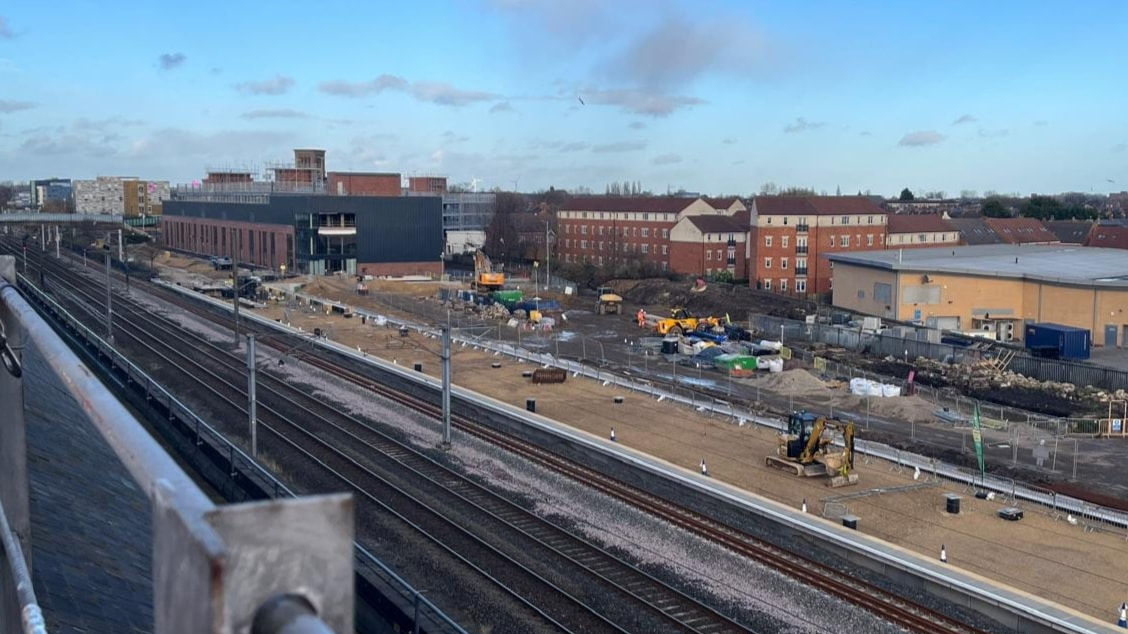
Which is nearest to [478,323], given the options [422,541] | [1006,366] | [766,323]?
[766,323]

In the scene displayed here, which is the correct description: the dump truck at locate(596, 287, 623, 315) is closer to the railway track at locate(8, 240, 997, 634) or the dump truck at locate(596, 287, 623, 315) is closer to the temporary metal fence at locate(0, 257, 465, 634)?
the railway track at locate(8, 240, 997, 634)

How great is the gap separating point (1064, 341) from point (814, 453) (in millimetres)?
20553

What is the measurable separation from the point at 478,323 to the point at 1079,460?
95.0 feet

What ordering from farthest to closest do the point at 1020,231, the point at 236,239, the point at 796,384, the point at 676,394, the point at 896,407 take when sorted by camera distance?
the point at 1020,231 → the point at 236,239 → the point at 796,384 → the point at 676,394 → the point at 896,407

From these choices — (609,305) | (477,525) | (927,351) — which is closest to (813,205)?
(609,305)

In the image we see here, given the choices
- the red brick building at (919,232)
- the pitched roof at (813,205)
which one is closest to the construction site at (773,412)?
the pitched roof at (813,205)

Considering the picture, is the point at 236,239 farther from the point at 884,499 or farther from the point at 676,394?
the point at 884,499

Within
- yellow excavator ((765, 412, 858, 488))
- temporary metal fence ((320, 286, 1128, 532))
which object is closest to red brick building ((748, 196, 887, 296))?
temporary metal fence ((320, 286, 1128, 532))

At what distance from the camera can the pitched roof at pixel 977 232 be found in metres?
73.6

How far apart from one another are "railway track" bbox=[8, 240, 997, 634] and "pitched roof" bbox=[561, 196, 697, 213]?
49.0m

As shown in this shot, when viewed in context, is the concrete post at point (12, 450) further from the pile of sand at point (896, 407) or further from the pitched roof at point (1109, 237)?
the pitched roof at point (1109, 237)

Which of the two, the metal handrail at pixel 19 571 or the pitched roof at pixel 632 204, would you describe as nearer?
the metal handrail at pixel 19 571

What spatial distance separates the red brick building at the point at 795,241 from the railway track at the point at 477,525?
119 ft

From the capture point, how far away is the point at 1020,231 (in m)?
77.2
